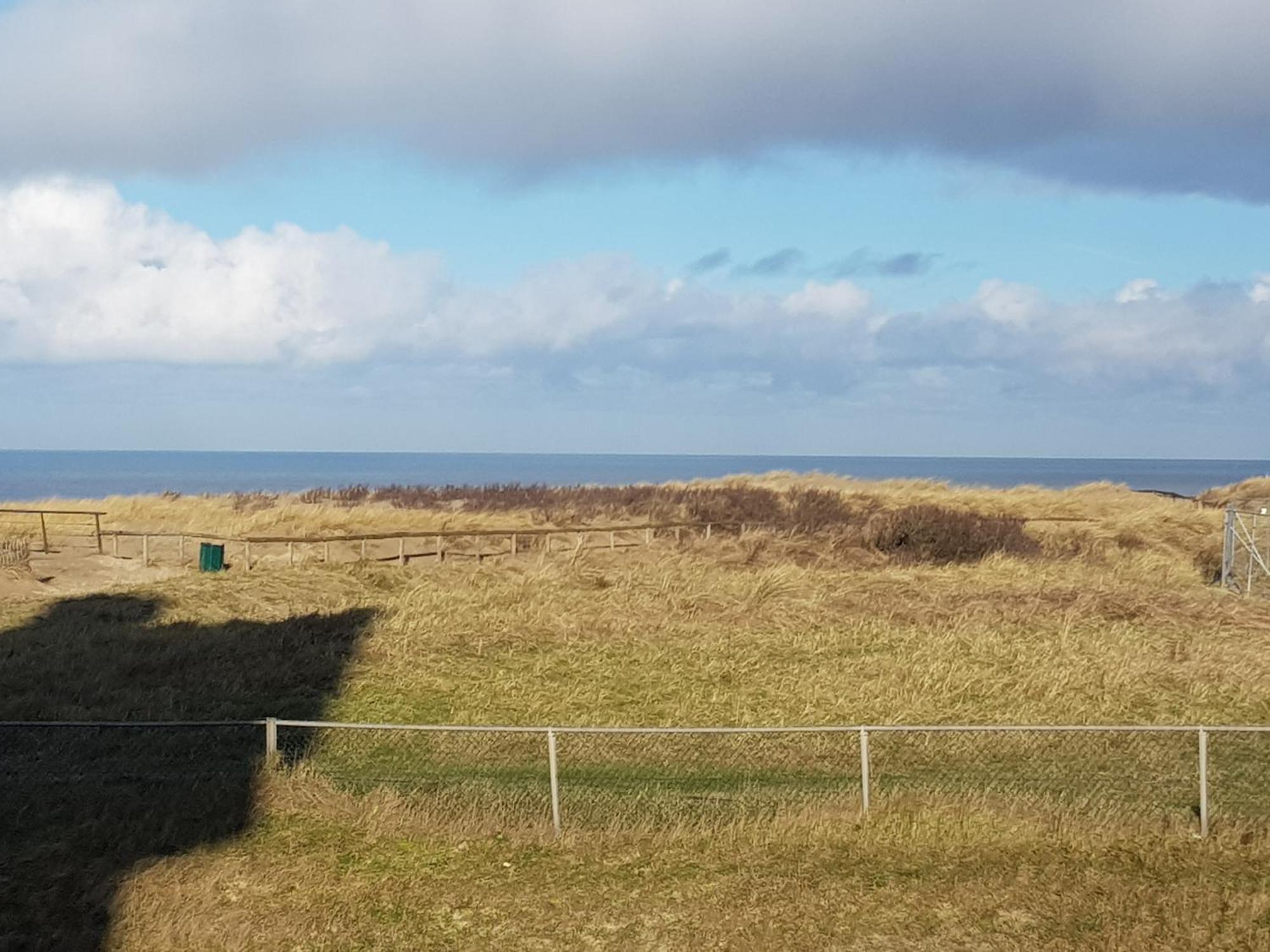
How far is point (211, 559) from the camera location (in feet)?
107

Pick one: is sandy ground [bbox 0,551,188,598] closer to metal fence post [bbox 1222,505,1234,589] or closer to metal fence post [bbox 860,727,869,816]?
metal fence post [bbox 860,727,869,816]

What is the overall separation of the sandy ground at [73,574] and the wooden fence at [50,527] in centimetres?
123

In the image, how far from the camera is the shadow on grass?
11477 mm

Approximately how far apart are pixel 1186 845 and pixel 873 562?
26.6m

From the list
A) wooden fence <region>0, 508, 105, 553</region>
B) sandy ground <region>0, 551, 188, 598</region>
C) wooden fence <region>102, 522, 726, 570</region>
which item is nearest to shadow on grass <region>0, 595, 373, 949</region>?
sandy ground <region>0, 551, 188, 598</region>

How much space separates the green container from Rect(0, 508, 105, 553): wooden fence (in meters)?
4.97

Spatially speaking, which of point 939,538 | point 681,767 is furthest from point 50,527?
point 681,767

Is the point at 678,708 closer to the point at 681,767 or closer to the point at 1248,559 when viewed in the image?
the point at 681,767

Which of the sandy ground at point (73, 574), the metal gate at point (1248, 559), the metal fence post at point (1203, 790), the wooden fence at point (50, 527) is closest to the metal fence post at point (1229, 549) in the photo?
the metal gate at point (1248, 559)

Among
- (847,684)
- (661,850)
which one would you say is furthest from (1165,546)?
(661,850)

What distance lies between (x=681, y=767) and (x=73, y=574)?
23173 mm

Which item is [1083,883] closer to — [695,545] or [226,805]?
[226,805]

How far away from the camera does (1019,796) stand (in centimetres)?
1368

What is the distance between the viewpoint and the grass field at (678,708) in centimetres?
1074
